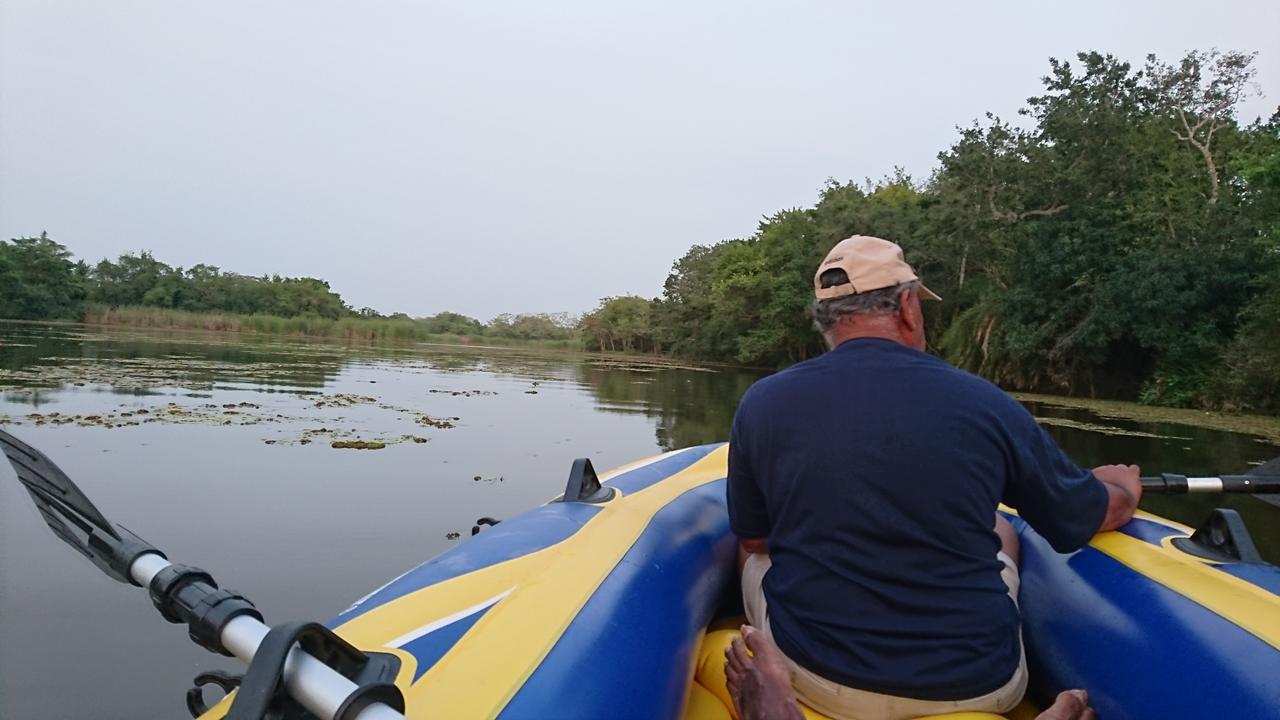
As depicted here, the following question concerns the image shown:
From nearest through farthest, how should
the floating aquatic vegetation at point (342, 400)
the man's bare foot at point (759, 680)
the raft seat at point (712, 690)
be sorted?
the man's bare foot at point (759, 680) → the raft seat at point (712, 690) → the floating aquatic vegetation at point (342, 400)

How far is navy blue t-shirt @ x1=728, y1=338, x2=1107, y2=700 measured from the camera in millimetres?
1234

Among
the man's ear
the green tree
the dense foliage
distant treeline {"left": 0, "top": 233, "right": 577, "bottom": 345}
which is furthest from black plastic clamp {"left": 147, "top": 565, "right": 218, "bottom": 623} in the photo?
the green tree

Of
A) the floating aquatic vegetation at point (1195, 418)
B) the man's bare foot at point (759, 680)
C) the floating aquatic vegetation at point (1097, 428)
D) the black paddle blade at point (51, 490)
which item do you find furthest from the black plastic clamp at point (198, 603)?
the floating aquatic vegetation at point (1195, 418)

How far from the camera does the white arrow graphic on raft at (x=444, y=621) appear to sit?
4.06 feet

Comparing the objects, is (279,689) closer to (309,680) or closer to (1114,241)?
(309,680)

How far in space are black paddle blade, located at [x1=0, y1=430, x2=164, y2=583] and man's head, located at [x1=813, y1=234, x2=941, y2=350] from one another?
1.32 metres

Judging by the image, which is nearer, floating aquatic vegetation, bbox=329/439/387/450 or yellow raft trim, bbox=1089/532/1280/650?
yellow raft trim, bbox=1089/532/1280/650

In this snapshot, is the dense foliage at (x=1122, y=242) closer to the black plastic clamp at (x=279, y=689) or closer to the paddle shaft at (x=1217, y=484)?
the paddle shaft at (x=1217, y=484)

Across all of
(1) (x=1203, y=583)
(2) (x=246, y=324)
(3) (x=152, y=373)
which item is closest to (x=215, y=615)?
(1) (x=1203, y=583)

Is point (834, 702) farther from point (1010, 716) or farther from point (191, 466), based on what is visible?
point (191, 466)

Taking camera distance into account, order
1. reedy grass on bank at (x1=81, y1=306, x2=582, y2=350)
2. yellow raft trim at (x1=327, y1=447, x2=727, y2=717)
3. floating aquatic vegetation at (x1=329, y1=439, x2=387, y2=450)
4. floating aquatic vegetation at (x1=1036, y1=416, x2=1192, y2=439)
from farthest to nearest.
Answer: reedy grass on bank at (x1=81, y1=306, x2=582, y2=350)
floating aquatic vegetation at (x1=1036, y1=416, x2=1192, y2=439)
floating aquatic vegetation at (x1=329, y1=439, x2=387, y2=450)
yellow raft trim at (x1=327, y1=447, x2=727, y2=717)

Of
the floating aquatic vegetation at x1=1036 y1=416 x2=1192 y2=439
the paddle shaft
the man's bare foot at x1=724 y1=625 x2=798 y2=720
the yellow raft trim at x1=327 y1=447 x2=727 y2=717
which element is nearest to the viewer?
the yellow raft trim at x1=327 y1=447 x2=727 y2=717

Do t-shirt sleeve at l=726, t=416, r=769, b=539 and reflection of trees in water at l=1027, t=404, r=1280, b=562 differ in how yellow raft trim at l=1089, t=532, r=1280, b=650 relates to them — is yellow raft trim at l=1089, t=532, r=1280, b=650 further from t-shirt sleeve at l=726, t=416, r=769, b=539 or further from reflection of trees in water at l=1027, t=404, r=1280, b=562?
reflection of trees in water at l=1027, t=404, r=1280, b=562

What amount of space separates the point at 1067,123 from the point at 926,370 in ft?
70.1
